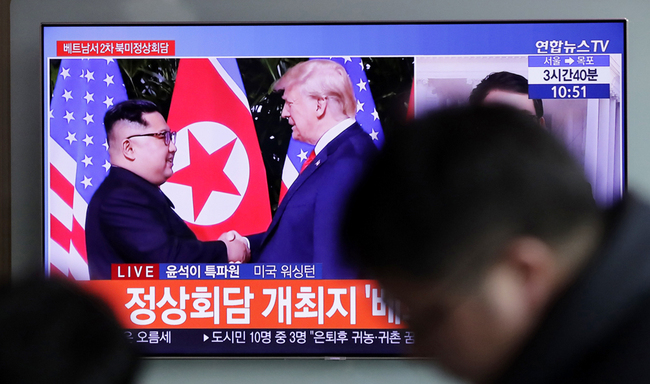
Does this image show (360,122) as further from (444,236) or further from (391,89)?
(444,236)

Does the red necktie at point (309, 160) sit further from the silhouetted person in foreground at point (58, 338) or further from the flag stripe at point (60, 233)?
the silhouetted person in foreground at point (58, 338)

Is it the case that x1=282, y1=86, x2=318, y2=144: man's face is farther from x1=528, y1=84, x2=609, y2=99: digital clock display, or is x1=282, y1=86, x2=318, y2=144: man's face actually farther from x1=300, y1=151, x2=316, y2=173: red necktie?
x1=528, y1=84, x2=609, y2=99: digital clock display

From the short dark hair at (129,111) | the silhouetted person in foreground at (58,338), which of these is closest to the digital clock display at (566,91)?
the short dark hair at (129,111)

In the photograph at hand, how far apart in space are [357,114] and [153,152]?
86 cm

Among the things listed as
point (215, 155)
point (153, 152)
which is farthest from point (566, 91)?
point (153, 152)

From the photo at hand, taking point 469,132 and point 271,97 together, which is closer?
point 469,132

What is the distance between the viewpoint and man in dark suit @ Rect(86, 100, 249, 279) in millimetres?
2139

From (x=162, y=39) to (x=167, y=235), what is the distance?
2.65 feet

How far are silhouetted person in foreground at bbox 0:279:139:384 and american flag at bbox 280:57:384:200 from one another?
5.42 ft

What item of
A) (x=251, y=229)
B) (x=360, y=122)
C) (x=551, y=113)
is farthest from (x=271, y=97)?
(x=551, y=113)

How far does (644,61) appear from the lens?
2248mm

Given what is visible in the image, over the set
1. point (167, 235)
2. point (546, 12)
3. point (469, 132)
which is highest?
point (546, 12)

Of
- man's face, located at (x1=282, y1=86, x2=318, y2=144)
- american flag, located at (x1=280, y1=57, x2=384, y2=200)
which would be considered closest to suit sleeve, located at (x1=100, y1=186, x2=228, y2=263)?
american flag, located at (x1=280, y1=57, x2=384, y2=200)

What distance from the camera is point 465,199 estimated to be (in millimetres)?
440
